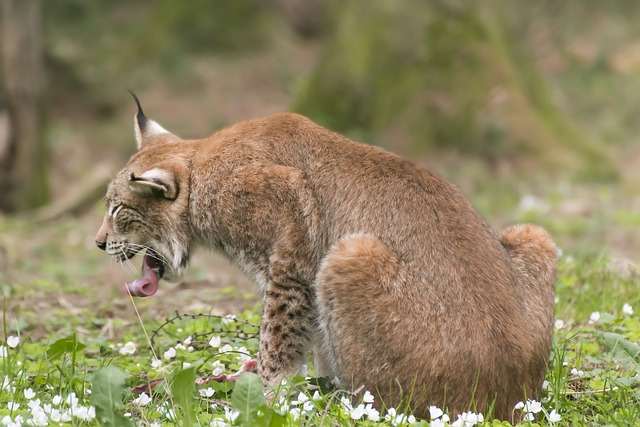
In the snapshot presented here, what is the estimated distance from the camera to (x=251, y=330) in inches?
205

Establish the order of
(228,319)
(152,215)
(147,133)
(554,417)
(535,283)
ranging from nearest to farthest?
1. (554,417)
2. (535,283)
3. (152,215)
4. (228,319)
5. (147,133)

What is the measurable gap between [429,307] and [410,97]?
779 centimetres

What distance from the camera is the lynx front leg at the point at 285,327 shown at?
4379 mm

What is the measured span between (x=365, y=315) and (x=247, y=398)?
74 centimetres

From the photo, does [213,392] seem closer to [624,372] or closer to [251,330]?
[251,330]

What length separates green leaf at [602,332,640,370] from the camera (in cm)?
419

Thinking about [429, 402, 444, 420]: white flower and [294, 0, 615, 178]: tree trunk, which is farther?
[294, 0, 615, 178]: tree trunk

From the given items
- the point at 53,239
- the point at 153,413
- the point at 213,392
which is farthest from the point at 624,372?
the point at 53,239

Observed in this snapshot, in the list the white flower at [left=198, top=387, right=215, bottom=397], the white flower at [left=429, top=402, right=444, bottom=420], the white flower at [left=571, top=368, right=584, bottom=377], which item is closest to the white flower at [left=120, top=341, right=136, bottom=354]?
the white flower at [left=198, top=387, right=215, bottom=397]

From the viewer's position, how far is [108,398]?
3475 millimetres

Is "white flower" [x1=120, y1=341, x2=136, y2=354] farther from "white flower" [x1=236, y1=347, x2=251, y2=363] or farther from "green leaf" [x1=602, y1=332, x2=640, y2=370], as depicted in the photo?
"green leaf" [x1=602, y1=332, x2=640, y2=370]

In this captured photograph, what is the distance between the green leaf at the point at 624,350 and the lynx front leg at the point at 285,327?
1379mm

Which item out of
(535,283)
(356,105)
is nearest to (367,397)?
(535,283)

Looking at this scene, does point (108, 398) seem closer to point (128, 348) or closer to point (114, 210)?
point (128, 348)
